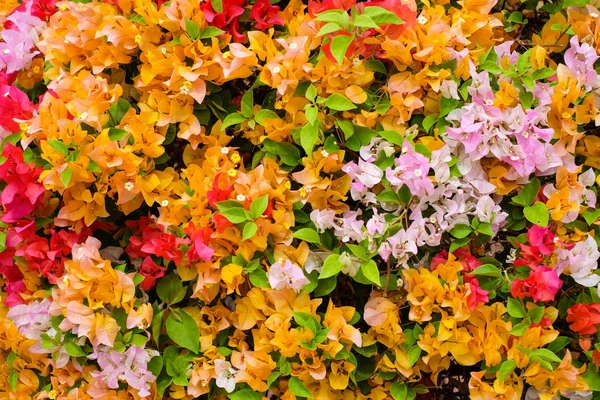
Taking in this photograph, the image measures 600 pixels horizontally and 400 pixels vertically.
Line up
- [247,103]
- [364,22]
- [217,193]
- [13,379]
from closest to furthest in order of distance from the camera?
[364,22] → [217,193] → [247,103] → [13,379]

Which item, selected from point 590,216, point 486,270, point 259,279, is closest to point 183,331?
point 259,279

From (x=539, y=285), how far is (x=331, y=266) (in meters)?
0.40

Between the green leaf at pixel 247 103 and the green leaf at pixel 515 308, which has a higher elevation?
the green leaf at pixel 247 103

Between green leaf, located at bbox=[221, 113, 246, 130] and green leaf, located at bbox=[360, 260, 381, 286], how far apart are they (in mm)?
421

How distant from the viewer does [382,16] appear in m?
1.42

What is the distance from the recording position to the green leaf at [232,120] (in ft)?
5.15

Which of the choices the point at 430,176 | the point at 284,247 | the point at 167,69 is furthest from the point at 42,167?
the point at 430,176

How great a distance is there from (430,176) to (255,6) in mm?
552

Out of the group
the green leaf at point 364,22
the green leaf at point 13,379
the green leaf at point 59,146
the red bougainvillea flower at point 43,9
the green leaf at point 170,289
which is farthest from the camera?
the red bougainvillea flower at point 43,9

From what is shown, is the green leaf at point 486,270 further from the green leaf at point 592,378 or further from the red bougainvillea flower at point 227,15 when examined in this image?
the red bougainvillea flower at point 227,15

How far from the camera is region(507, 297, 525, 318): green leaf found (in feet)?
4.71

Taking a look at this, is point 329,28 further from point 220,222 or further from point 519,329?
point 519,329

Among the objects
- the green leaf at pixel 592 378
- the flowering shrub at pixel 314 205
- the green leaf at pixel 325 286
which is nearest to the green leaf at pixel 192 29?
the flowering shrub at pixel 314 205

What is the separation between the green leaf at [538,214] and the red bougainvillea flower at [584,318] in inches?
7.0
